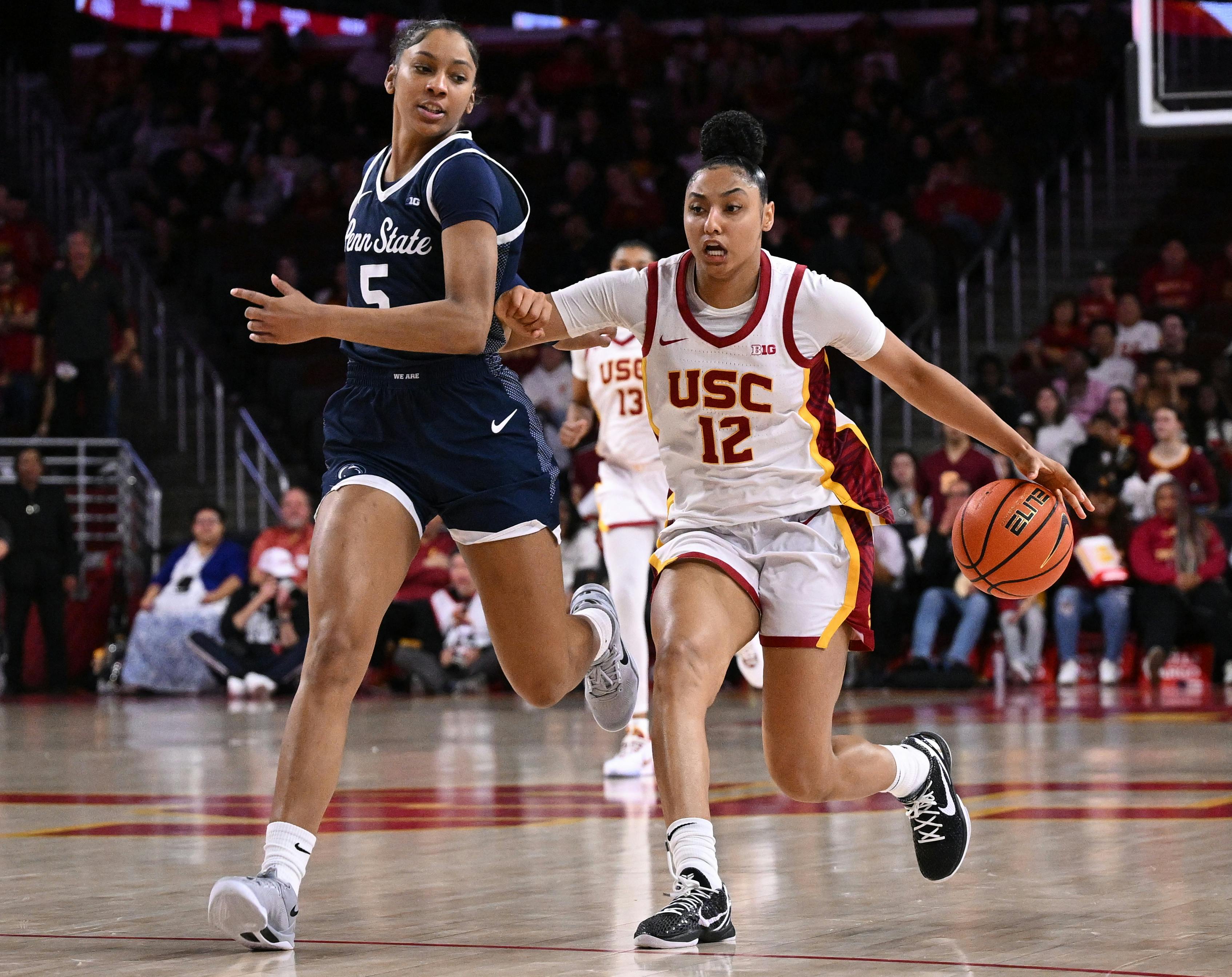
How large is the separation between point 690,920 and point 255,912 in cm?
95

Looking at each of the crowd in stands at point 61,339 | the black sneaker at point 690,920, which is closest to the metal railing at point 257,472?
the crowd in stands at point 61,339

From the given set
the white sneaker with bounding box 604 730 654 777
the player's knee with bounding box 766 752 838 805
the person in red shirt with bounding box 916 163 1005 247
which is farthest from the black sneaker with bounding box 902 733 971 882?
the person in red shirt with bounding box 916 163 1005 247

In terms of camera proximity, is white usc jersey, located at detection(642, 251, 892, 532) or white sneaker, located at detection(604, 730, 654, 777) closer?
white usc jersey, located at detection(642, 251, 892, 532)

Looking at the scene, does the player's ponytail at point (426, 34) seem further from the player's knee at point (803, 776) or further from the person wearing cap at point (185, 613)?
the person wearing cap at point (185, 613)

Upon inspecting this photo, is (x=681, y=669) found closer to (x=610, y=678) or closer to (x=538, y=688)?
(x=538, y=688)

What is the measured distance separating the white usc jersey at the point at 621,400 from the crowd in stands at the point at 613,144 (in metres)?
7.97

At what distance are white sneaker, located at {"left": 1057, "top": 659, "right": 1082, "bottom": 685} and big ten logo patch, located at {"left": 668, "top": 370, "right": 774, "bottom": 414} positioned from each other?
30.8 feet

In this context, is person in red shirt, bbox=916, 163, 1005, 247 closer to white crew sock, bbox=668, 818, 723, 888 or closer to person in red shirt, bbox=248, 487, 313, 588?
person in red shirt, bbox=248, 487, 313, 588

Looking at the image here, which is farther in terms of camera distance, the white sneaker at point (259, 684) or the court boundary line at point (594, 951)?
the white sneaker at point (259, 684)

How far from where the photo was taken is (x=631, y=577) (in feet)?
28.3

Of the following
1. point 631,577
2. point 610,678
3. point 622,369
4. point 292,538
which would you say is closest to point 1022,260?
point 292,538

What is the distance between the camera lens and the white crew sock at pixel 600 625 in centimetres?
568

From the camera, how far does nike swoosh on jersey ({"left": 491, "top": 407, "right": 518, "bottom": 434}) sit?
4.93 m

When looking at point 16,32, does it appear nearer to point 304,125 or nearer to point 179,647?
point 304,125
